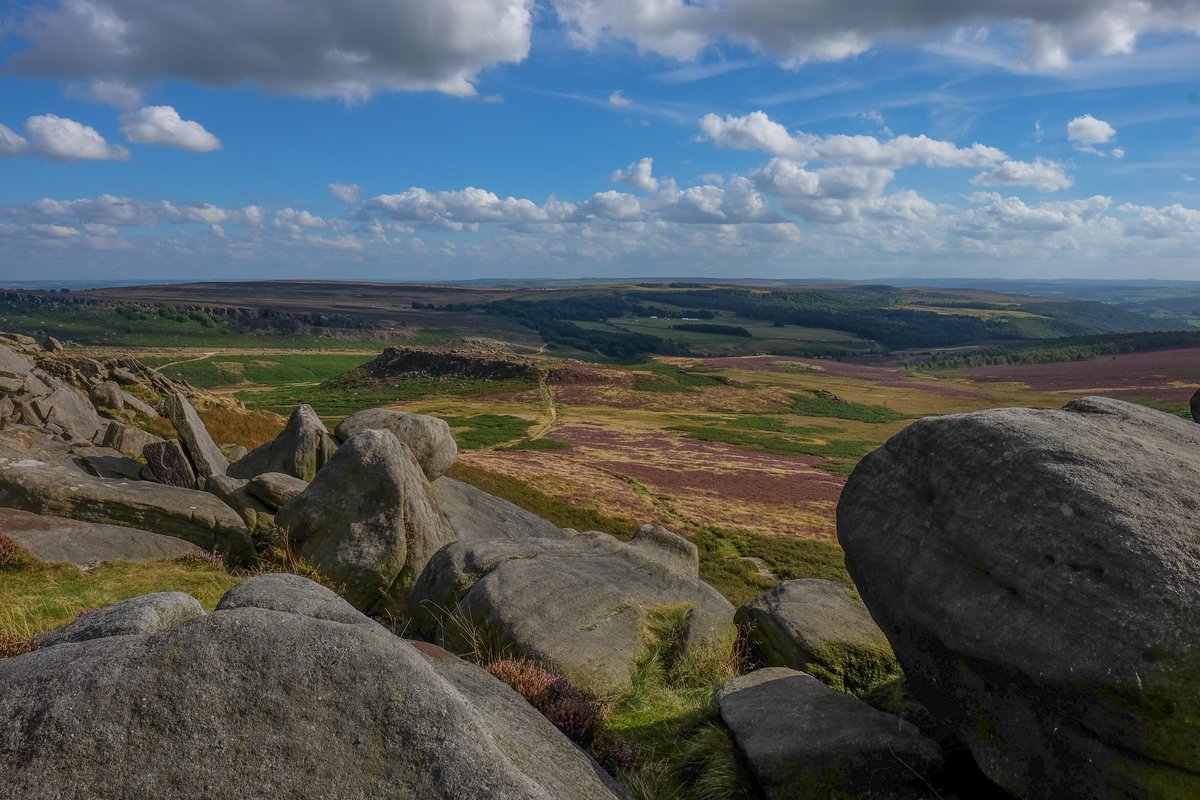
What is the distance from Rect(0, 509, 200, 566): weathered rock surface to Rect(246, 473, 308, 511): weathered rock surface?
3.10 m

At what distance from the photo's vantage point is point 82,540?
1909 cm

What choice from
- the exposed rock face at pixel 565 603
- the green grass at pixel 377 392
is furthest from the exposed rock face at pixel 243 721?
the green grass at pixel 377 392

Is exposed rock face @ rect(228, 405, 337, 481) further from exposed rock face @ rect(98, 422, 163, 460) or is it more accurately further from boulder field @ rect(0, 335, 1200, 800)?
boulder field @ rect(0, 335, 1200, 800)

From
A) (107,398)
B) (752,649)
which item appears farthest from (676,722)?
(107,398)

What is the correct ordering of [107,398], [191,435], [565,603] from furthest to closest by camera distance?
[107,398] < [191,435] < [565,603]

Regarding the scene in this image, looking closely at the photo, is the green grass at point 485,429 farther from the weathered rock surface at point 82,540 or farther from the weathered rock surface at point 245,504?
the weathered rock surface at point 82,540

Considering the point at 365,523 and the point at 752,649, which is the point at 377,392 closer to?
the point at 365,523

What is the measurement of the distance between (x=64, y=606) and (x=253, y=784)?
1200cm

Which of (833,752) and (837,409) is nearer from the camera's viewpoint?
(833,752)

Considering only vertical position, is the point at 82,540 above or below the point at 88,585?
above

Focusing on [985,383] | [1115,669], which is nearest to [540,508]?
[1115,669]

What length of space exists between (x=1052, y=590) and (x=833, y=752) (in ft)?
11.6

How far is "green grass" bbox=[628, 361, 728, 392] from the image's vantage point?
5463 inches

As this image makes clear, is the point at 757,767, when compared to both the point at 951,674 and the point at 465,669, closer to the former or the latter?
the point at 951,674
